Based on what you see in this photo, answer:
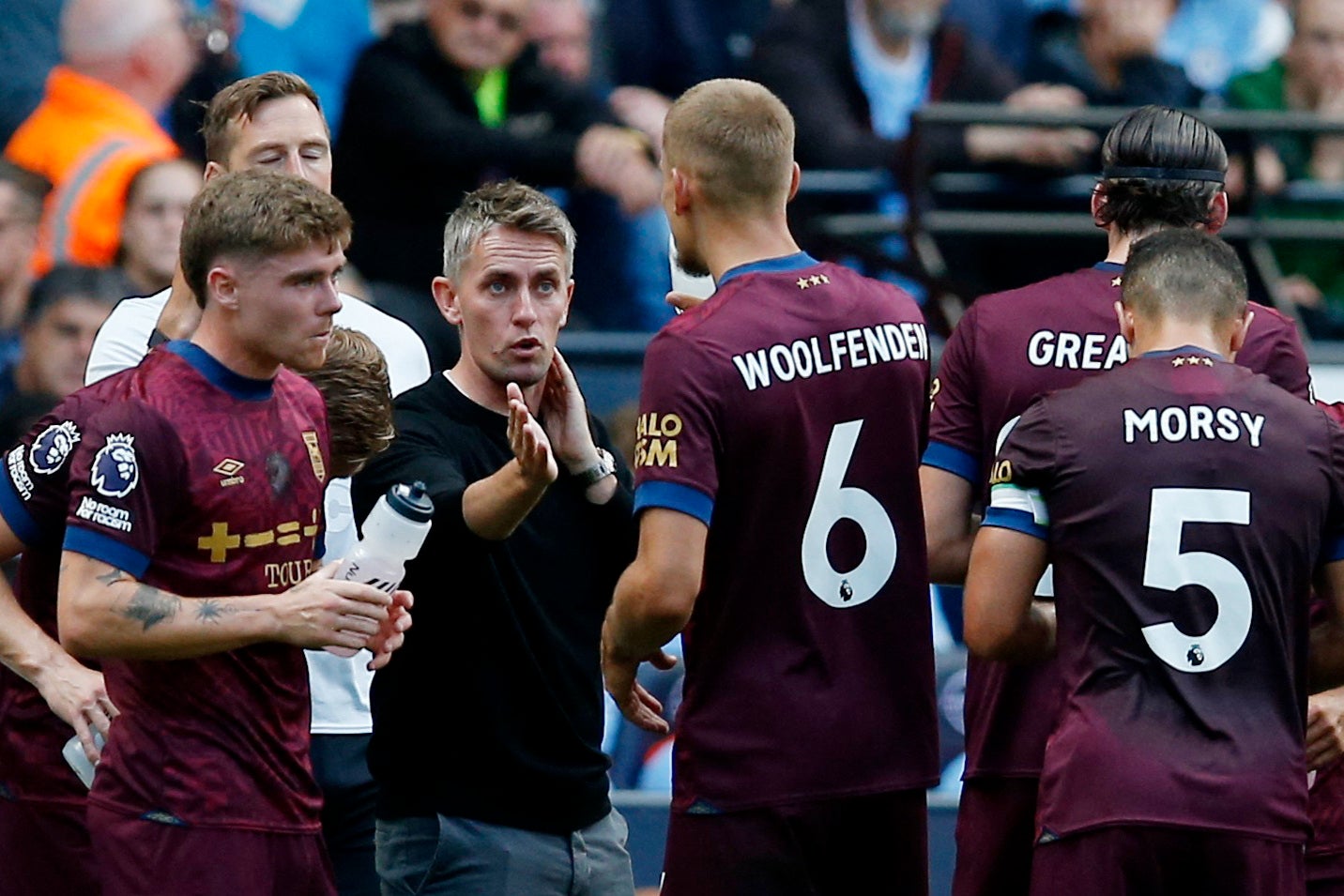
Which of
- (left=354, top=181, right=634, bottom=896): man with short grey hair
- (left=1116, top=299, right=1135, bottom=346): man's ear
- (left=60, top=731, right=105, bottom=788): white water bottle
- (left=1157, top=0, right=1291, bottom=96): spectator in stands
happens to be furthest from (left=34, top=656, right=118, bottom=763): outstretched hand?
(left=1157, top=0, right=1291, bottom=96): spectator in stands

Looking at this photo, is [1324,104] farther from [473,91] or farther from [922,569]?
[922,569]

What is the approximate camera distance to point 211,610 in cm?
403

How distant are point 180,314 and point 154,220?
3.52m

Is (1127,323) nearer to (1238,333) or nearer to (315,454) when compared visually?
(1238,333)

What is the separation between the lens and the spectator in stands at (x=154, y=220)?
27.1 ft

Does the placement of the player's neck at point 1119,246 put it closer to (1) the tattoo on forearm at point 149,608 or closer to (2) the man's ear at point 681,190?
(2) the man's ear at point 681,190

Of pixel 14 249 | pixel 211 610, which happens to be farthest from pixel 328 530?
pixel 14 249

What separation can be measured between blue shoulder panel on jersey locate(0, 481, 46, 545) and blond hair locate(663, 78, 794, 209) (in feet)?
4.73

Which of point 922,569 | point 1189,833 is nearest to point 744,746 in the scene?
point 922,569

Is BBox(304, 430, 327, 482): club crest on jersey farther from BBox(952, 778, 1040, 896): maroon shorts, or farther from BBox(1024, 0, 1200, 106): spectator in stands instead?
BBox(1024, 0, 1200, 106): spectator in stands

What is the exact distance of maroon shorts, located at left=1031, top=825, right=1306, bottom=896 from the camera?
4215 mm

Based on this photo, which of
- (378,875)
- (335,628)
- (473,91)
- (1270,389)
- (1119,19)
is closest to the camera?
(335,628)

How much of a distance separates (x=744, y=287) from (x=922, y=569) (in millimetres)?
682

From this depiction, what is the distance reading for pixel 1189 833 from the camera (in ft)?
13.8
